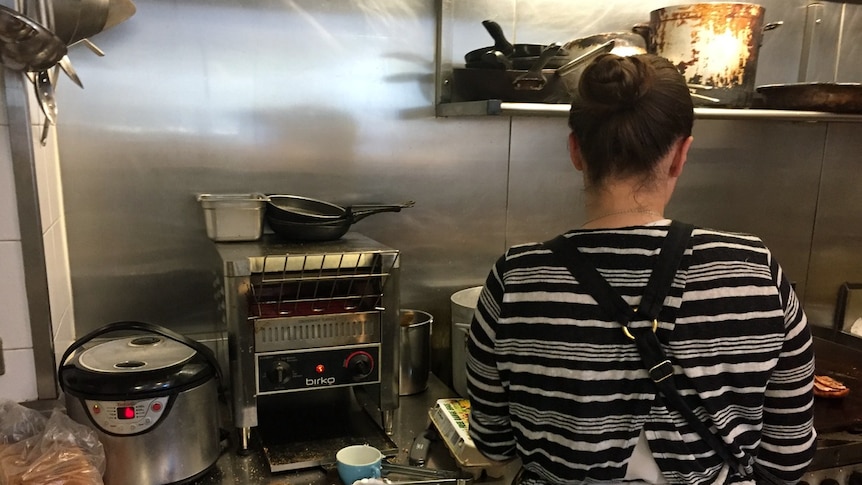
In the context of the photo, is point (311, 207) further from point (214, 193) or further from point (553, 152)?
point (553, 152)

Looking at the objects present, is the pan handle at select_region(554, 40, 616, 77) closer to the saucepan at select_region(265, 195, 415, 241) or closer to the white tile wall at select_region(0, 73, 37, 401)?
the saucepan at select_region(265, 195, 415, 241)

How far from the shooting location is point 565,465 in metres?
0.89

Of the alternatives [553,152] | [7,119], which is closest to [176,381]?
[7,119]

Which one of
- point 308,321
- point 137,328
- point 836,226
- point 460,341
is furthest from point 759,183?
point 137,328

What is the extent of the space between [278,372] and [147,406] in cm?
22

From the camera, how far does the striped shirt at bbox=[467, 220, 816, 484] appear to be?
822mm

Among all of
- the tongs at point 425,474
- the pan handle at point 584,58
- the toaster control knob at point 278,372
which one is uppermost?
the pan handle at point 584,58

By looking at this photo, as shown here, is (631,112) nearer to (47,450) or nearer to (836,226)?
(47,450)

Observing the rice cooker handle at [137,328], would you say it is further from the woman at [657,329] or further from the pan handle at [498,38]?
the pan handle at [498,38]

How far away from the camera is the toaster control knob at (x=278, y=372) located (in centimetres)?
118

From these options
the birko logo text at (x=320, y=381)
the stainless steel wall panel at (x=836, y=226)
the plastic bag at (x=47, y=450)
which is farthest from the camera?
the stainless steel wall panel at (x=836, y=226)

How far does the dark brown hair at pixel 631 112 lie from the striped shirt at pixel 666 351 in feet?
0.31

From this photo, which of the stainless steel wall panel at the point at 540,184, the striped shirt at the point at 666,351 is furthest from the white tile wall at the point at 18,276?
the stainless steel wall panel at the point at 540,184

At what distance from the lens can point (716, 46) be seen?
1533mm
